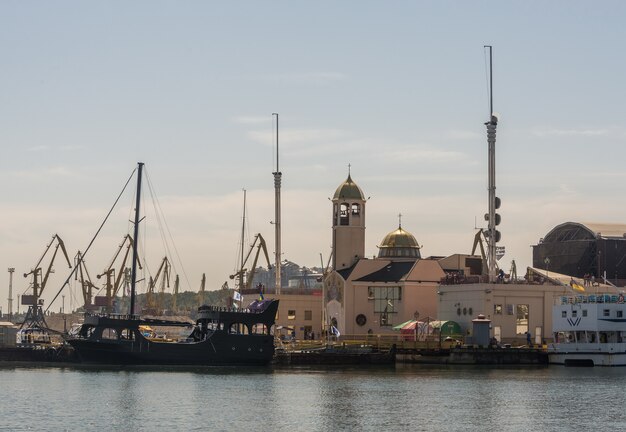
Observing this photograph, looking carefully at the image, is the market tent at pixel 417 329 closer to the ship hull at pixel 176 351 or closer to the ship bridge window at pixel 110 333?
the ship hull at pixel 176 351

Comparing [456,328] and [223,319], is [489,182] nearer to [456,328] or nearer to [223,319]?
[456,328]

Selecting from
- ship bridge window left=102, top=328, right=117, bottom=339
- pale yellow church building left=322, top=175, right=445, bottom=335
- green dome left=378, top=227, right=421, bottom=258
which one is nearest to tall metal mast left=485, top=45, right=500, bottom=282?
pale yellow church building left=322, top=175, right=445, bottom=335

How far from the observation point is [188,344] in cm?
11488

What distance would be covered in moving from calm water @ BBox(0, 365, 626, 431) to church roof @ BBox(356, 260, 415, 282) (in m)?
32.3

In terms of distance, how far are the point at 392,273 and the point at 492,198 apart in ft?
68.6

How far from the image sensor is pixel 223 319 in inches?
4476

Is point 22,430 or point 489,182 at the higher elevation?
point 489,182

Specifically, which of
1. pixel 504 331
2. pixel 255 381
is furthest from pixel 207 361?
pixel 504 331

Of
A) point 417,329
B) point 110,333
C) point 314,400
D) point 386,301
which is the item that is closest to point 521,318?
point 417,329

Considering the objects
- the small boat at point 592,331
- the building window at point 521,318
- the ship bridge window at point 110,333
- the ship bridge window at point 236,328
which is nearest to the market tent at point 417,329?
the building window at point 521,318

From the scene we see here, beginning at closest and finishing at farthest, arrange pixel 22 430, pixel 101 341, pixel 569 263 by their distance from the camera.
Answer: pixel 22 430 → pixel 101 341 → pixel 569 263

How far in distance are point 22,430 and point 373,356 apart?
180 ft

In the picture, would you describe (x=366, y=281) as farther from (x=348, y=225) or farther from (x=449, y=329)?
(x=449, y=329)

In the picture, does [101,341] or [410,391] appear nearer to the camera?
[410,391]
